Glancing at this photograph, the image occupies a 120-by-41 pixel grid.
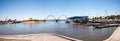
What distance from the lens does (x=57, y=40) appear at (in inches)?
574

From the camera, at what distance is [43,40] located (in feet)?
48.3

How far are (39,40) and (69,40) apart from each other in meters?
3.20

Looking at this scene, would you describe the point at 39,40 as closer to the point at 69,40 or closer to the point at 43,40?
the point at 43,40

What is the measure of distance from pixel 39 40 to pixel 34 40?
0.57 metres

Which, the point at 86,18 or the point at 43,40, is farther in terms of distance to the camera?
the point at 86,18

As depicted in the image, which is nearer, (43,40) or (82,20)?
(43,40)

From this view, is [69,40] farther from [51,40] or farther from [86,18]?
[86,18]

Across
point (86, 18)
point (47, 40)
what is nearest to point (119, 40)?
point (47, 40)

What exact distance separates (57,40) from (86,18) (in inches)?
3119

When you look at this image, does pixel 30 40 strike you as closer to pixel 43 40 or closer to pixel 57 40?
pixel 43 40

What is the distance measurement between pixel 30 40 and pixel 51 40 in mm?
2281

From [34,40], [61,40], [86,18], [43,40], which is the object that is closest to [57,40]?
[61,40]

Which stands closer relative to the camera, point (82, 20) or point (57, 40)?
point (57, 40)

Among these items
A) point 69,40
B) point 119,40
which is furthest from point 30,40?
point 119,40
